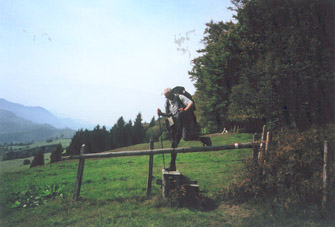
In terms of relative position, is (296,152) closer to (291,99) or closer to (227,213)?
(227,213)

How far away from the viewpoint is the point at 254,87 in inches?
556

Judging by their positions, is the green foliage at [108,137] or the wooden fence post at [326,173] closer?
the wooden fence post at [326,173]

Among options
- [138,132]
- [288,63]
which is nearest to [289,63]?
[288,63]

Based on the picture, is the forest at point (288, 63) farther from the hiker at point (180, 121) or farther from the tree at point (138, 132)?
the tree at point (138, 132)

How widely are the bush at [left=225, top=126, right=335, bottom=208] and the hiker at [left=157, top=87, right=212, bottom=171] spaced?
1700 mm

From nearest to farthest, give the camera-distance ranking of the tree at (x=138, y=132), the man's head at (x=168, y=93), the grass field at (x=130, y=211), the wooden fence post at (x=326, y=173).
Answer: the grass field at (x=130, y=211) < the wooden fence post at (x=326, y=173) < the man's head at (x=168, y=93) < the tree at (x=138, y=132)

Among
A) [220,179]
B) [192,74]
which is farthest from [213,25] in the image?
[220,179]

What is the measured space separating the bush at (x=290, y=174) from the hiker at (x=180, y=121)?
1700 millimetres

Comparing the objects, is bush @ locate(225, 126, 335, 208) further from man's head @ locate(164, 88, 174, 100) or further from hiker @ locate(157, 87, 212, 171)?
man's head @ locate(164, 88, 174, 100)

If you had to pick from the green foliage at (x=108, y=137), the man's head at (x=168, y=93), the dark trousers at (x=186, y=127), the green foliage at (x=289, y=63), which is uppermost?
the green foliage at (x=289, y=63)

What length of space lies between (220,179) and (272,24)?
10.9 metres

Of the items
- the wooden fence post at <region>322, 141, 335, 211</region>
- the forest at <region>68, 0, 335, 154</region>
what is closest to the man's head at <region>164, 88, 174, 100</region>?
the wooden fence post at <region>322, 141, 335, 211</region>

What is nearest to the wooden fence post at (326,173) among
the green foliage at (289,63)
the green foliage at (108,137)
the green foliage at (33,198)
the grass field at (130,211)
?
the grass field at (130,211)

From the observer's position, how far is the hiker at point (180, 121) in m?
6.60
